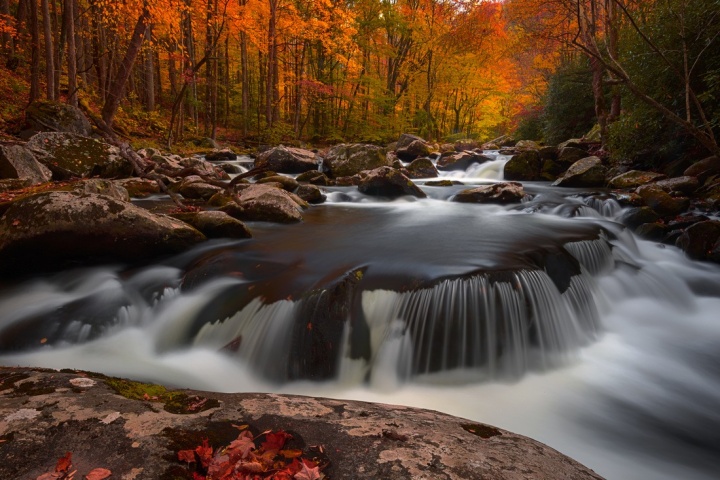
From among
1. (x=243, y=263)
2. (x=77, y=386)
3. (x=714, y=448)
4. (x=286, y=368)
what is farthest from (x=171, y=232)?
(x=714, y=448)

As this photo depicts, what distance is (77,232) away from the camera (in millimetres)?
4957

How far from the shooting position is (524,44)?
17031 mm

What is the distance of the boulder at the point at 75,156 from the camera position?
8586 millimetres

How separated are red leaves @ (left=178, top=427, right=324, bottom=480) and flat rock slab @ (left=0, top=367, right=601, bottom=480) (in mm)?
47

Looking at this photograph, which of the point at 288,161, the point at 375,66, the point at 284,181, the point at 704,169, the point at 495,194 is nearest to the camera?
the point at 704,169

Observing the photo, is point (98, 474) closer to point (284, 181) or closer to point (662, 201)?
point (662, 201)

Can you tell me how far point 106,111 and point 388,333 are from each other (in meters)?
12.8

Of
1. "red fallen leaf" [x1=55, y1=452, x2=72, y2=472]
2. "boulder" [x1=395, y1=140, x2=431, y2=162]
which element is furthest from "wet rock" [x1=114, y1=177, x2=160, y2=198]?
"boulder" [x1=395, y1=140, x2=431, y2=162]

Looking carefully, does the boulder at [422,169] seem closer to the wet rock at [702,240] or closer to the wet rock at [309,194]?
the wet rock at [309,194]

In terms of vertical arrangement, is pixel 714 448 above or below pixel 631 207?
below

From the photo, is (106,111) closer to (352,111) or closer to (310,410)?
(310,410)

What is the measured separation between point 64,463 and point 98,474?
6.2 inches

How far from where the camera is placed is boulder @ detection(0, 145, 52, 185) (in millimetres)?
7225

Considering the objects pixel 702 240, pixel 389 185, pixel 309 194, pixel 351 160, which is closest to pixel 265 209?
pixel 309 194
